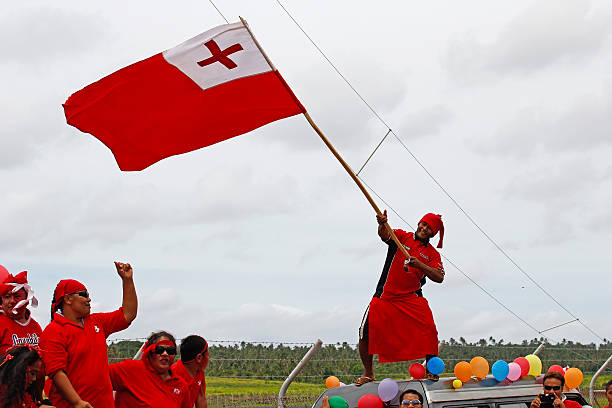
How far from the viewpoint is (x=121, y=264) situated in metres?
6.20

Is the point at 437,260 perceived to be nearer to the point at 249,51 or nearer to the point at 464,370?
the point at 464,370

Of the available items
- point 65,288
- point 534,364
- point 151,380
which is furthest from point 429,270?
point 65,288

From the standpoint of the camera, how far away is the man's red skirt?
313 inches

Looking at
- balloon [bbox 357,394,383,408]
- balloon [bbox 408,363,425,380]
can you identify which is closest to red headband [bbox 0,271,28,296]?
balloon [bbox 357,394,383,408]

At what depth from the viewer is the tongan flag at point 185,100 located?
765 cm

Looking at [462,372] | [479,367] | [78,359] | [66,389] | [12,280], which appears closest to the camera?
[66,389]

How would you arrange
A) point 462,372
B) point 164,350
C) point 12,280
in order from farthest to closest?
point 462,372
point 164,350
point 12,280

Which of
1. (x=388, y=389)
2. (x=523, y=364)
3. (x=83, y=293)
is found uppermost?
(x=83, y=293)

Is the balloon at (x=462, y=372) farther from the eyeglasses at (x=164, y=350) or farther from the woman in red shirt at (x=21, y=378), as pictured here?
the woman in red shirt at (x=21, y=378)

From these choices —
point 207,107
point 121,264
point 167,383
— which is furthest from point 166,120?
point 167,383

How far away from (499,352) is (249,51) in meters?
5.46

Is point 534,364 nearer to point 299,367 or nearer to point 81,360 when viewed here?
point 299,367

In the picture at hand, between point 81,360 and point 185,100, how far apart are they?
115 inches

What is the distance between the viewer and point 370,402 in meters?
7.05
